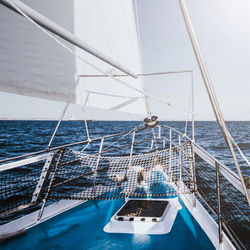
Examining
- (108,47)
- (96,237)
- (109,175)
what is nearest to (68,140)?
(108,47)

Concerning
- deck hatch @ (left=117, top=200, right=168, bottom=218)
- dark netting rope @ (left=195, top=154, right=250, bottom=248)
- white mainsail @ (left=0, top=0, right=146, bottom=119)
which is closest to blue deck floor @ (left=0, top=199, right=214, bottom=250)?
deck hatch @ (left=117, top=200, right=168, bottom=218)

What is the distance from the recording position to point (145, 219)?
101 inches

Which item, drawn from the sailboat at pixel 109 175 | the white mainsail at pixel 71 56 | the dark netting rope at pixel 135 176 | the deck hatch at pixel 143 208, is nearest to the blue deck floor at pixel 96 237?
the sailboat at pixel 109 175

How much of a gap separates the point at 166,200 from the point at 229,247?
4.10 feet

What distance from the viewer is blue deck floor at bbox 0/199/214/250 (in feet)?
7.17

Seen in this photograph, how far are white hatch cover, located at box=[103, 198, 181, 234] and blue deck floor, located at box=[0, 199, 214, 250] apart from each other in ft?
0.27

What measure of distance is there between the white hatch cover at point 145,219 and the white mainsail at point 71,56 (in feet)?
5.56

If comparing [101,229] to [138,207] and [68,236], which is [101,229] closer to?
[68,236]

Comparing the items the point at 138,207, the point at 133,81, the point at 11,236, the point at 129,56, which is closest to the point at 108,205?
the point at 138,207

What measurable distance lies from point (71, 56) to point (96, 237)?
103 inches

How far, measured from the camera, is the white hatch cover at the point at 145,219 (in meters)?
2.45

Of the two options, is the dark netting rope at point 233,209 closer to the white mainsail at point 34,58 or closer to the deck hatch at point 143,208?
the deck hatch at point 143,208

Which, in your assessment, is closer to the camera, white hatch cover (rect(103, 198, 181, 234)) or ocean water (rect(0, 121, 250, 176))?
white hatch cover (rect(103, 198, 181, 234))

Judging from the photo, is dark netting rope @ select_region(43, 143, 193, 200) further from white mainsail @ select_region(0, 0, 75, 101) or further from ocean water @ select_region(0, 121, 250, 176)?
ocean water @ select_region(0, 121, 250, 176)
